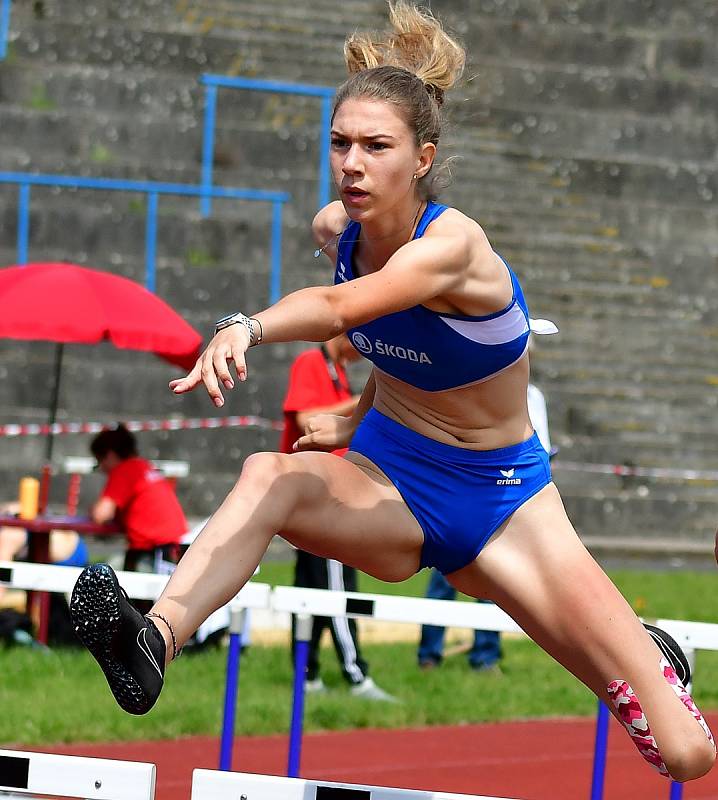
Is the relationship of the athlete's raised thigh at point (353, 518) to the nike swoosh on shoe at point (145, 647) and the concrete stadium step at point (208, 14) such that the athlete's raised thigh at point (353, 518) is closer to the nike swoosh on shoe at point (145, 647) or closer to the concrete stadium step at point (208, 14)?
the nike swoosh on shoe at point (145, 647)

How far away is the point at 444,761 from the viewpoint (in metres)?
7.08

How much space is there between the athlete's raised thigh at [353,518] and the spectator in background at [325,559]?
3640mm

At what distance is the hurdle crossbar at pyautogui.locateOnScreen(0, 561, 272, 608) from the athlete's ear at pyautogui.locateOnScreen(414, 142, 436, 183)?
1639mm

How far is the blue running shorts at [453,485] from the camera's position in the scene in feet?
13.9

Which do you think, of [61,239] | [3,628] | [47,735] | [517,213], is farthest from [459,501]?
[517,213]

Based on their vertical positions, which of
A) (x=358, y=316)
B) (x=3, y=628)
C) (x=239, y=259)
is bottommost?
(x=3, y=628)

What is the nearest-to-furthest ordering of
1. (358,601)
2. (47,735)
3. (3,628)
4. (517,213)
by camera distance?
1. (358,601)
2. (47,735)
3. (3,628)
4. (517,213)

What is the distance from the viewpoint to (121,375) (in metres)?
13.8

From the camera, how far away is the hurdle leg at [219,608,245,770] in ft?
16.9

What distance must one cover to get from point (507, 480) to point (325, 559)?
12.7 ft

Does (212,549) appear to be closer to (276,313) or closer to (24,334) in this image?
(276,313)

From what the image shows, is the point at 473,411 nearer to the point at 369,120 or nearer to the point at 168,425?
the point at 369,120

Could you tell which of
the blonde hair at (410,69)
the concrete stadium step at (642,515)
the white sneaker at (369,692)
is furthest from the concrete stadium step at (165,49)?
the blonde hair at (410,69)

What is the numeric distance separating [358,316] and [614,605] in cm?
104
